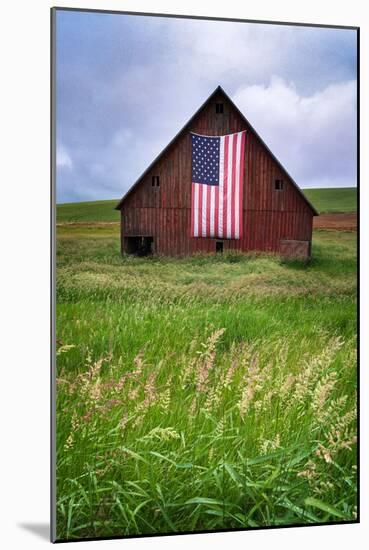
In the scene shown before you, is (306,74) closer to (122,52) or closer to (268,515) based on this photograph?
(122,52)

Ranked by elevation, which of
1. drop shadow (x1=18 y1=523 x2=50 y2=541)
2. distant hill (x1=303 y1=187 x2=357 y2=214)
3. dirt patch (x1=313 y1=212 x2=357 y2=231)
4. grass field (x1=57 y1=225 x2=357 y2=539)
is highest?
distant hill (x1=303 y1=187 x2=357 y2=214)

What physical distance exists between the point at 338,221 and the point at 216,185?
0.90 m

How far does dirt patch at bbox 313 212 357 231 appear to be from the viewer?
20.2ft

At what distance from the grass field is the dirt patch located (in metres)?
0.07

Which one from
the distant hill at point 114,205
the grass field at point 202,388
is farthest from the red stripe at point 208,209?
the distant hill at point 114,205

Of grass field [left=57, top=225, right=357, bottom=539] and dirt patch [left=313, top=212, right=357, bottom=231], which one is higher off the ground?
dirt patch [left=313, top=212, right=357, bottom=231]

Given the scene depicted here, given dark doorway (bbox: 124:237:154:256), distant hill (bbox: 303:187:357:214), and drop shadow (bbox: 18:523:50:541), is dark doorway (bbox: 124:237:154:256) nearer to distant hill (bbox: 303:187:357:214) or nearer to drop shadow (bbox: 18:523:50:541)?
distant hill (bbox: 303:187:357:214)

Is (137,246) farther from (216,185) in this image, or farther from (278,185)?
(278,185)

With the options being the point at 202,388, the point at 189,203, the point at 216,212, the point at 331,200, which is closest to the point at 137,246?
the point at 189,203

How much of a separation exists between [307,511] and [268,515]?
Answer: 0.96 feet

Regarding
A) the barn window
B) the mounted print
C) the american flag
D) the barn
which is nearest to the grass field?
the mounted print

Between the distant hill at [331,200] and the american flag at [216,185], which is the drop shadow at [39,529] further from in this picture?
the distant hill at [331,200]

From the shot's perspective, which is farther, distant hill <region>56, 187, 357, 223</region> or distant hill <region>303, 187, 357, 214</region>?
distant hill <region>303, 187, 357, 214</region>

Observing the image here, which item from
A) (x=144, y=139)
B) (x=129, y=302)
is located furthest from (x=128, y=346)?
(x=144, y=139)
